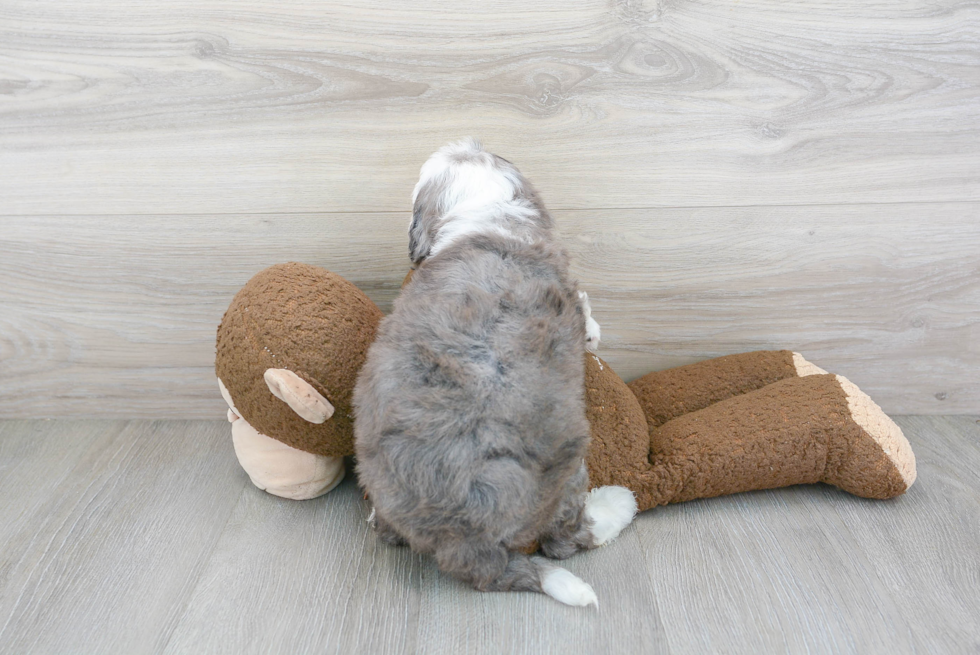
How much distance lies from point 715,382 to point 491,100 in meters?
0.92

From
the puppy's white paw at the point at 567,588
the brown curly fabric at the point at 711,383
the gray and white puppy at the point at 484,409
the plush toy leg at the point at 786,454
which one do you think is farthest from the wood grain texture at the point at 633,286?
the puppy's white paw at the point at 567,588

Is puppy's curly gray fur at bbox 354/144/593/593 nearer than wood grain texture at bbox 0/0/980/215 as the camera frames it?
Yes

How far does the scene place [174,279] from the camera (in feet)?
5.84

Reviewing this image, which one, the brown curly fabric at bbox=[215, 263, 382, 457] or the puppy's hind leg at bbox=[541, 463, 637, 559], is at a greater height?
the brown curly fabric at bbox=[215, 263, 382, 457]

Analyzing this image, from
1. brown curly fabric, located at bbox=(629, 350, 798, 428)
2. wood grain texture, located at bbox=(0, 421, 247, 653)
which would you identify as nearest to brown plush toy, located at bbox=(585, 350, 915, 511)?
brown curly fabric, located at bbox=(629, 350, 798, 428)

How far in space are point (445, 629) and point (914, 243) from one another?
152 cm

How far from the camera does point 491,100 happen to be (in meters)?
1.62

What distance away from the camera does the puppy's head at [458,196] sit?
137 cm

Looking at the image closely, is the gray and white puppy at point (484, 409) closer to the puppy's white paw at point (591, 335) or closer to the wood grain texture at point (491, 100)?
the puppy's white paw at point (591, 335)

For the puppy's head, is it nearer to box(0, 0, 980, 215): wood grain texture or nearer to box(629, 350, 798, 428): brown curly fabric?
box(0, 0, 980, 215): wood grain texture

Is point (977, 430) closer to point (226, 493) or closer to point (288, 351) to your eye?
point (288, 351)

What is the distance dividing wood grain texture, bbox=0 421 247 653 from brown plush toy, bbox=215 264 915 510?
21 cm

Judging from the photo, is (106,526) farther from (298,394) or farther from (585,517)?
(585,517)

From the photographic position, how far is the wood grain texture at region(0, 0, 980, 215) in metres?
1.57
